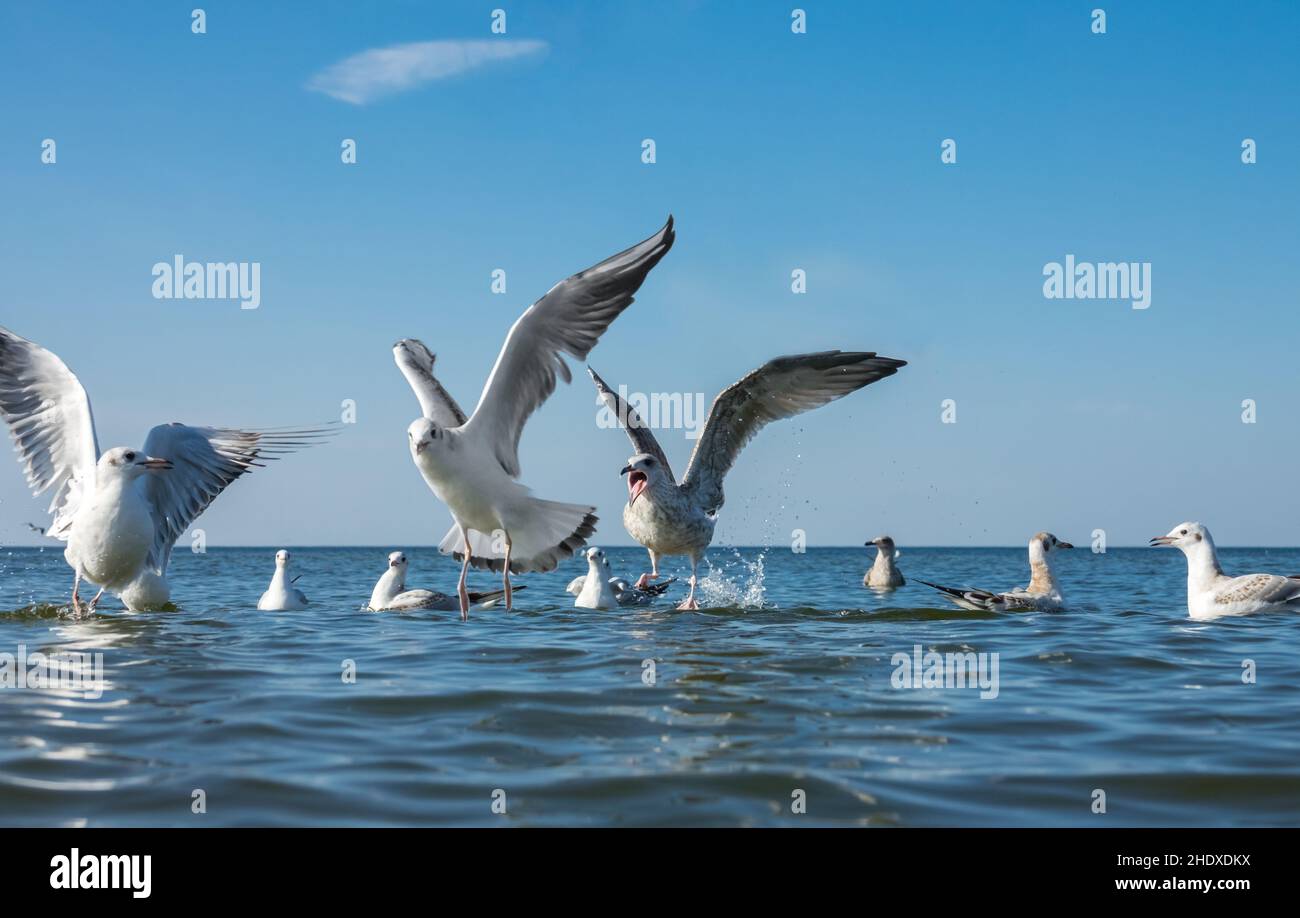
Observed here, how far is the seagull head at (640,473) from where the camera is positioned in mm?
11664

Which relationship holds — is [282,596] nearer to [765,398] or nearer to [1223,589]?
[765,398]

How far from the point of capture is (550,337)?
9.16 metres

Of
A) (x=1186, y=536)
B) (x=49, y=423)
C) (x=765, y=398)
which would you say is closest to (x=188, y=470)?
(x=49, y=423)

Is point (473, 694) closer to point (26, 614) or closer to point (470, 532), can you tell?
point (470, 532)

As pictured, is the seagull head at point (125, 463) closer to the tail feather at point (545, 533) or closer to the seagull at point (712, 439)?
the tail feather at point (545, 533)

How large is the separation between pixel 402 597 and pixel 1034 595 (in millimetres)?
6654

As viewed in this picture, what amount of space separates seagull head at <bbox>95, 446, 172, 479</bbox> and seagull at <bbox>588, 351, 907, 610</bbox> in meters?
4.28

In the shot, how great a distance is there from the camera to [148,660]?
298 inches

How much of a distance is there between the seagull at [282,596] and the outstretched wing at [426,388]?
4039 mm

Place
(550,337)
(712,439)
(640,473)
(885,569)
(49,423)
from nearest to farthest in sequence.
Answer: (550,337), (49,423), (640,473), (712,439), (885,569)

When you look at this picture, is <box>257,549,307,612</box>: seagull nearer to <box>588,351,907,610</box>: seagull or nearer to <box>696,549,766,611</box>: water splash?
<box>588,351,907,610</box>: seagull

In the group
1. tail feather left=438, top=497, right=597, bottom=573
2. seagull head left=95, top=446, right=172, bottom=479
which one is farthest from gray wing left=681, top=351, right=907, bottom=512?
seagull head left=95, top=446, right=172, bottom=479

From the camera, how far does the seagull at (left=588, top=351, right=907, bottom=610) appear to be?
11.8 meters
